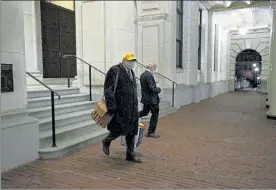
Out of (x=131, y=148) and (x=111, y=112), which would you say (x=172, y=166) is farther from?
(x=111, y=112)

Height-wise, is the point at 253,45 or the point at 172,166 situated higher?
the point at 253,45

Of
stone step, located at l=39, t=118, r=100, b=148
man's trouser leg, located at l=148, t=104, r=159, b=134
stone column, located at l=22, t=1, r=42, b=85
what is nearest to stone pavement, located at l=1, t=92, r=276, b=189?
man's trouser leg, located at l=148, t=104, r=159, b=134

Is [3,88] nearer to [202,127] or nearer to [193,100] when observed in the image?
[202,127]

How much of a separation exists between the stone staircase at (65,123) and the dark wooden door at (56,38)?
342 centimetres

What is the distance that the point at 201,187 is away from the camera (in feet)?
10.8

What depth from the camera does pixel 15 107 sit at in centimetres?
402

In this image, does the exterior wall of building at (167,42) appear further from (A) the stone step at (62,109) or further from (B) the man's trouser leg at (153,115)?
(B) the man's trouser leg at (153,115)

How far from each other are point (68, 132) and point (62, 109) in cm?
99

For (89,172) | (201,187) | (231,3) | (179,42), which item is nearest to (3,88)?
(89,172)

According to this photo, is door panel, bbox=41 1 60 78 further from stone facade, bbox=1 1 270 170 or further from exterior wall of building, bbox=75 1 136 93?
exterior wall of building, bbox=75 1 136 93

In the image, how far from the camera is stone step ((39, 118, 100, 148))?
4.63m

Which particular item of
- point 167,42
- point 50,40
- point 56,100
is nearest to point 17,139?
point 56,100

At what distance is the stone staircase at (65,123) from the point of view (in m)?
4.59

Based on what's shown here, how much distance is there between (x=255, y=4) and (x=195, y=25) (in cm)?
404
